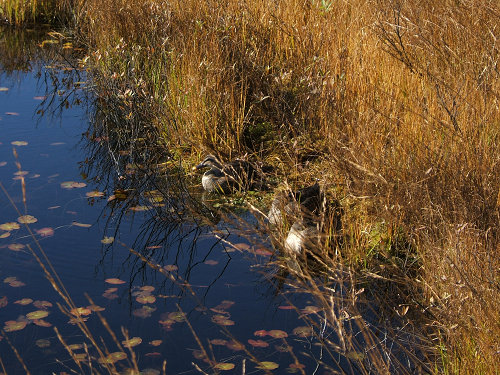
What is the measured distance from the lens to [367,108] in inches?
182

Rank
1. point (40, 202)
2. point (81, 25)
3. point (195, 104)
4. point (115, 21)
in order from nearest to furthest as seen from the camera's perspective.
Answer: point (40, 202), point (195, 104), point (115, 21), point (81, 25)

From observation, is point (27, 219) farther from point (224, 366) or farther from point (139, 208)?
point (224, 366)

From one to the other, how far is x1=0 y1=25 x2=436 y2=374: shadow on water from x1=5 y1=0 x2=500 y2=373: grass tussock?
0.27m

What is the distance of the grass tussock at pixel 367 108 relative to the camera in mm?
3114

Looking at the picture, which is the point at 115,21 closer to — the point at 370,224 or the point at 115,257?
the point at 115,257

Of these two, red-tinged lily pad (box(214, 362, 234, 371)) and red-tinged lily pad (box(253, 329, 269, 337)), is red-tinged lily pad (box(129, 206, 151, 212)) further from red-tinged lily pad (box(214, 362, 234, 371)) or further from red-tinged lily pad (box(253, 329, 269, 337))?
red-tinged lily pad (box(214, 362, 234, 371))

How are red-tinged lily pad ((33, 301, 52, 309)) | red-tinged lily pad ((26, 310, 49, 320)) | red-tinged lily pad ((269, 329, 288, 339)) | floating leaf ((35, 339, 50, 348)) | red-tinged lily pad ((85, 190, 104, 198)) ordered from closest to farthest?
floating leaf ((35, 339, 50, 348)), red-tinged lily pad ((269, 329, 288, 339)), red-tinged lily pad ((26, 310, 49, 320)), red-tinged lily pad ((33, 301, 52, 309)), red-tinged lily pad ((85, 190, 104, 198))

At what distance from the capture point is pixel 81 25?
28.1ft

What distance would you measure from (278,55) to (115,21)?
86.0 inches

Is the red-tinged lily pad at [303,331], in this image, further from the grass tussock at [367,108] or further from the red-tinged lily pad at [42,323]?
the red-tinged lily pad at [42,323]

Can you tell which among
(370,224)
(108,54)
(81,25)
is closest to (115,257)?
(370,224)

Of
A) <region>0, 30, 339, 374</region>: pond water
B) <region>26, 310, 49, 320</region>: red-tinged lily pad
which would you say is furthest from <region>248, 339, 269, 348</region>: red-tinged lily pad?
<region>26, 310, 49, 320</region>: red-tinged lily pad

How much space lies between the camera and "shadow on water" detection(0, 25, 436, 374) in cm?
309

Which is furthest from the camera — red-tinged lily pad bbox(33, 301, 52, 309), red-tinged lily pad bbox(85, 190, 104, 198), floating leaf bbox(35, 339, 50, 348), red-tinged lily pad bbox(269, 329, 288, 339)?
red-tinged lily pad bbox(85, 190, 104, 198)
